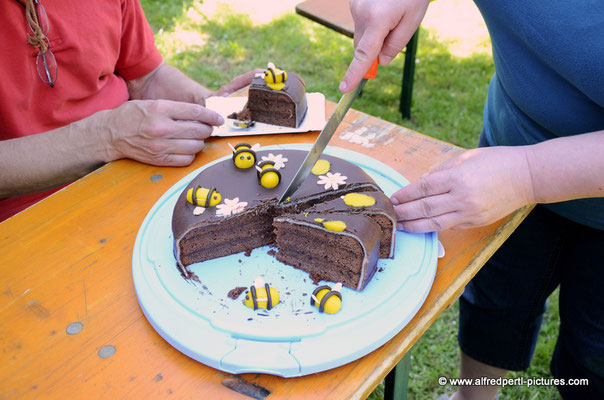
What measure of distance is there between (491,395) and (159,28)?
7.28 metres

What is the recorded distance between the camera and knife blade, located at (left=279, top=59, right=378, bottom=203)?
2385mm

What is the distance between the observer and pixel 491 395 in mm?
3312

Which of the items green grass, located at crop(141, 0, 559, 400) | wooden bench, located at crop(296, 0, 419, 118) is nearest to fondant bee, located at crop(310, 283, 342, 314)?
wooden bench, located at crop(296, 0, 419, 118)

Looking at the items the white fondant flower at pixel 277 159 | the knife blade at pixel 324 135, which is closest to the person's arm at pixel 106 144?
the white fondant flower at pixel 277 159

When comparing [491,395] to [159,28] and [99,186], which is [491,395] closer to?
[99,186]

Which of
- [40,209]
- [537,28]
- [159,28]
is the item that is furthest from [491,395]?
[159,28]

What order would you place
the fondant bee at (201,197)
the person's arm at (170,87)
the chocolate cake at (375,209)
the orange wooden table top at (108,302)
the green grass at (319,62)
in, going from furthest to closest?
1. the green grass at (319,62)
2. the person's arm at (170,87)
3. the fondant bee at (201,197)
4. the chocolate cake at (375,209)
5. the orange wooden table top at (108,302)

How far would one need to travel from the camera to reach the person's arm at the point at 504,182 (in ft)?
6.15

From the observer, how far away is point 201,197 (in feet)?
7.63

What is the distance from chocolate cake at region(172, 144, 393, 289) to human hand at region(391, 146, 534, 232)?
183 millimetres

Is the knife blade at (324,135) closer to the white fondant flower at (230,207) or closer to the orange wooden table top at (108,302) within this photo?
the white fondant flower at (230,207)

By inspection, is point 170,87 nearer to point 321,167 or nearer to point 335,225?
point 321,167

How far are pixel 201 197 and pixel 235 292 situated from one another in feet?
1.64

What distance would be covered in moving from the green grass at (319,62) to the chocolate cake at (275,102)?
3.42 m
